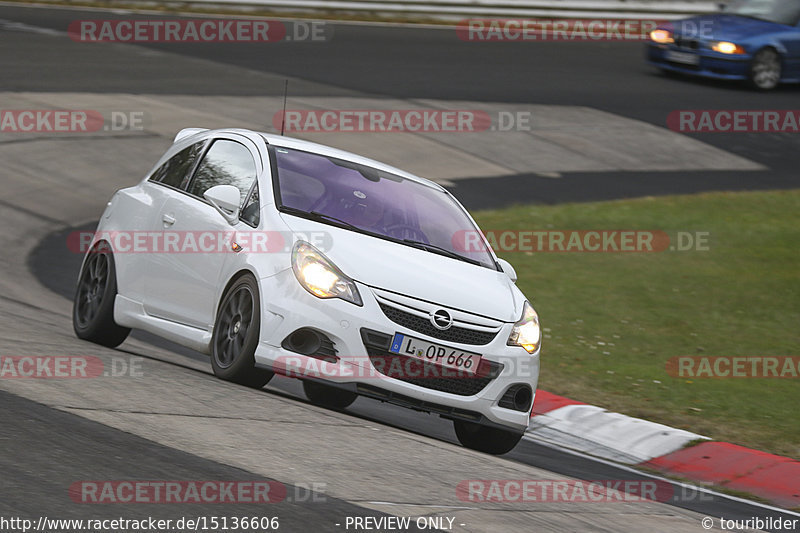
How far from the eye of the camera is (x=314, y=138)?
731 inches

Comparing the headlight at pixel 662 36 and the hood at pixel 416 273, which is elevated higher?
the hood at pixel 416 273

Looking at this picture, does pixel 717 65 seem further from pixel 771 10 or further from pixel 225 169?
pixel 225 169

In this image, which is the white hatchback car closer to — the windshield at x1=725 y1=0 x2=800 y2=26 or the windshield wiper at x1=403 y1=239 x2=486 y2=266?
the windshield wiper at x1=403 y1=239 x2=486 y2=266

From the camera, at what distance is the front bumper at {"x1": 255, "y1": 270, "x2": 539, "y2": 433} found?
7145mm

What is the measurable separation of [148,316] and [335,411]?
1586mm

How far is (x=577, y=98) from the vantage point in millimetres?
23016

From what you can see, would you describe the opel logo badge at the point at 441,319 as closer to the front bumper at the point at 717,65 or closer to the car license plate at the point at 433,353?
the car license plate at the point at 433,353

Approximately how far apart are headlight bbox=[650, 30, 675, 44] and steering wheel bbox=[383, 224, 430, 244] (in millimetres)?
17078

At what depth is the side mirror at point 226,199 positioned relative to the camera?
7.85 metres

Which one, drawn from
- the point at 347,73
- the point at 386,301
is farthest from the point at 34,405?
the point at 347,73

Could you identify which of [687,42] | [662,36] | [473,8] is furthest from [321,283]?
[473,8]

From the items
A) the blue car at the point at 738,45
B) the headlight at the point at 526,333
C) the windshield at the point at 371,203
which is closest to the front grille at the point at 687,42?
the blue car at the point at 738,45

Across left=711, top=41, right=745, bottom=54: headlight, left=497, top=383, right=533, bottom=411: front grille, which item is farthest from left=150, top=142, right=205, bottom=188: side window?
left=711, top=41, right=745, bottom=54: headlight

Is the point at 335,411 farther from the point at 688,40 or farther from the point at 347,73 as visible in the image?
the point at 688,40
